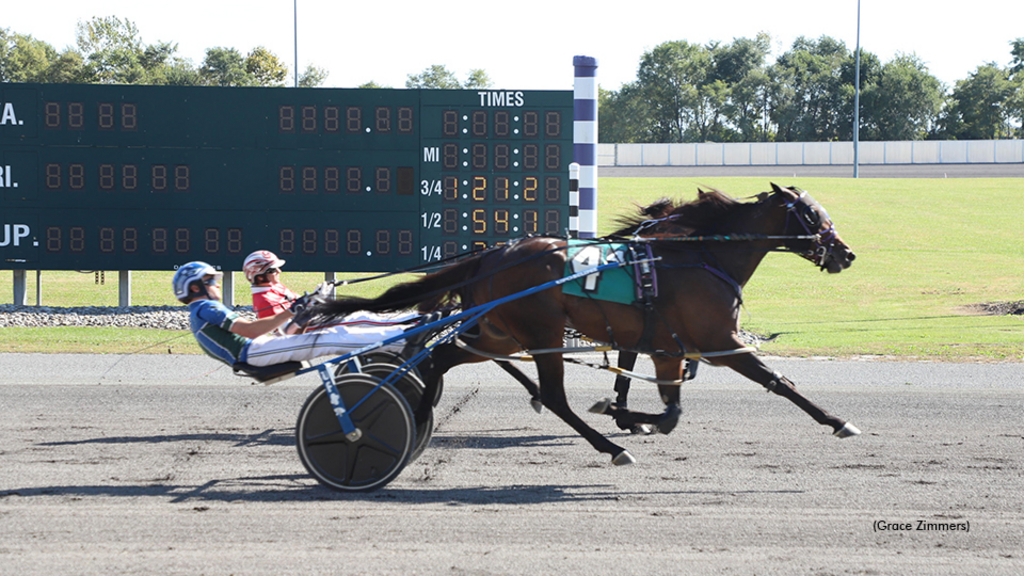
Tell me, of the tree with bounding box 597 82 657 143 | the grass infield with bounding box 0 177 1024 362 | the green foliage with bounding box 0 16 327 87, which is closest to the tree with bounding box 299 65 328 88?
the green foliage with bounding box 0 16 327 87

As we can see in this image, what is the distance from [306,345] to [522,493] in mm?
1479

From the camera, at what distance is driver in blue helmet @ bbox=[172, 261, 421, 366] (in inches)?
215

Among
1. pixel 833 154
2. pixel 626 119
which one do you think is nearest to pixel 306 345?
pixel 833 154

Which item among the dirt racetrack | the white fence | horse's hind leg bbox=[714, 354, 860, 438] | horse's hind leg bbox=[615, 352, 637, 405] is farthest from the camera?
the white fence

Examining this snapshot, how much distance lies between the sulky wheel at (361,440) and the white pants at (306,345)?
1.09 feet

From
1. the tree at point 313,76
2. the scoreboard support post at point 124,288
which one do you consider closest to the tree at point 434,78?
the tree at point 313,76

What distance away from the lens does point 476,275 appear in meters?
6.26

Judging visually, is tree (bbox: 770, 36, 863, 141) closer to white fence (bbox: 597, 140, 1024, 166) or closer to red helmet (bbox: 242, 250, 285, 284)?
white fence (bbox: 597, 140, 1024, 166)

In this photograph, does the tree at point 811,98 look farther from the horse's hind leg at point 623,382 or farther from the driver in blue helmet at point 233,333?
the driver in blue helmet at point 233,333

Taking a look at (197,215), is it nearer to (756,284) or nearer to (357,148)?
(357,148)

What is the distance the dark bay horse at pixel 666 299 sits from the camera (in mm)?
5918

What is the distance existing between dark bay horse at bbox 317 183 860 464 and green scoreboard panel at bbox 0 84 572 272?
21.8 feet

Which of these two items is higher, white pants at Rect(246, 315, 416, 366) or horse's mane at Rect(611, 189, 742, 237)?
horse's mane at Rect(611, 189, 742, 237)

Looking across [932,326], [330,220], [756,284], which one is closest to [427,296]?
[330,220]
